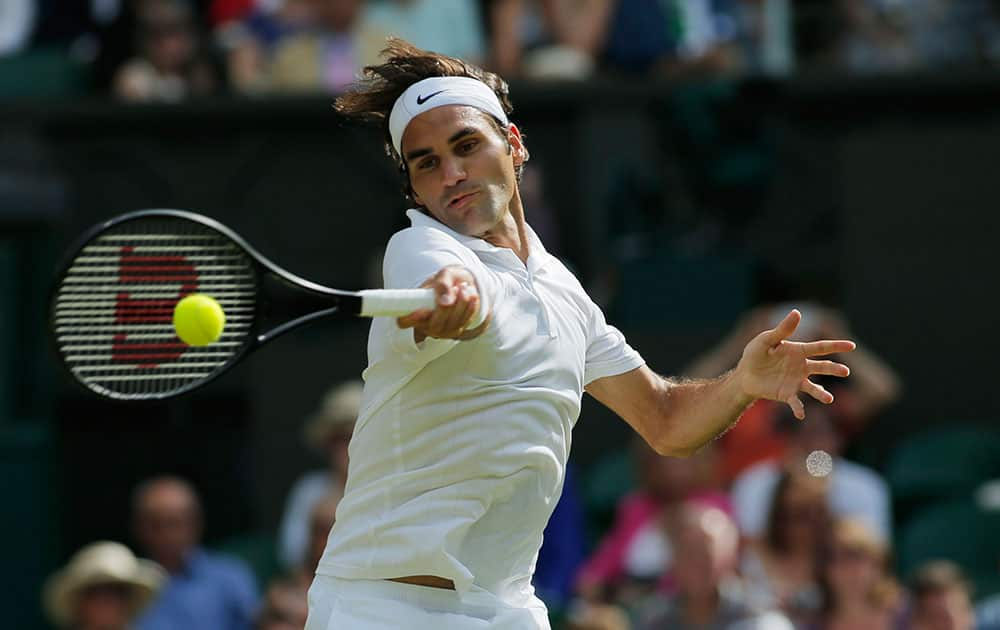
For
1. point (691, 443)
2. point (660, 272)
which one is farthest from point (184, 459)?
point (691, 443)

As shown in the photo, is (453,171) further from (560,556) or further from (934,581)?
(560,556)

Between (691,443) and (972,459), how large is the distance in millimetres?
3705

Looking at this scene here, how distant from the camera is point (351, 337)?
829 cm

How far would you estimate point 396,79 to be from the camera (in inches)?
155

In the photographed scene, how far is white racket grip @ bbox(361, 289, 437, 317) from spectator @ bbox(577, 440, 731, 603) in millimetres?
3541

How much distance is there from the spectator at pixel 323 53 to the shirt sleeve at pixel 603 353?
15.2 feet

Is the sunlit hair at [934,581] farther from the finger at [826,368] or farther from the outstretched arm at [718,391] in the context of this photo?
the finger at [826,368]

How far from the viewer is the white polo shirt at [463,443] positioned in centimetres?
367

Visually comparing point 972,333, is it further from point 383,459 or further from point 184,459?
point 383,459

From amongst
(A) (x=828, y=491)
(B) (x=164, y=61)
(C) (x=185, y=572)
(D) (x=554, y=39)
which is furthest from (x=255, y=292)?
(B) (x=164, y=61)

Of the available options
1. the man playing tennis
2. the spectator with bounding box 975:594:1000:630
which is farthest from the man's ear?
the spectator with bounding box 975:594:1000:630

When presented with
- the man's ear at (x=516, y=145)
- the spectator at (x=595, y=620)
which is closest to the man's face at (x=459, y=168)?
the man's ear at (x=516, y=145)

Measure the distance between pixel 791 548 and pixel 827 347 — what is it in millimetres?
2945

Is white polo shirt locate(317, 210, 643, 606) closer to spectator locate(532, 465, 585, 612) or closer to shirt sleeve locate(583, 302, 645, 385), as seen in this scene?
shirt sleeve locate(583, 302, 645, 385)
